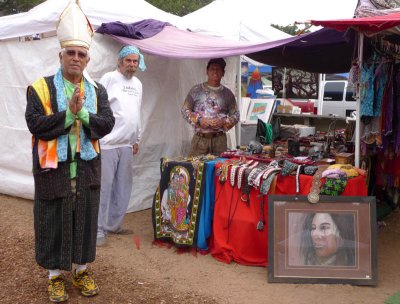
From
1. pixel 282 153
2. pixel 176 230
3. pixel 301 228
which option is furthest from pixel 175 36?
pixel 301 228

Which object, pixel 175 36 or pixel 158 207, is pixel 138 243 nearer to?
pixel 158 207

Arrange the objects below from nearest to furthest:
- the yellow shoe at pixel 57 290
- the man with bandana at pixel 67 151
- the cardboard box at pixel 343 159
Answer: the man with bandana at pixel 67 151, the yellow shoe at pixel 57 290, the cardboard box at pixel 343 159

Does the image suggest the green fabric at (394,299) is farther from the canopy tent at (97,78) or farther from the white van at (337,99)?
the white van at (337,99)

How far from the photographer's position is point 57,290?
137 inches

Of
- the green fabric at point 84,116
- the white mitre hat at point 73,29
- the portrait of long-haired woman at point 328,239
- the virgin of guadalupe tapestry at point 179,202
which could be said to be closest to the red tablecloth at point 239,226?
the virgin of guadalupe tapestry at point 179,202

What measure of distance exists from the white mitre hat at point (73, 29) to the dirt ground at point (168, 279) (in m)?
1.78

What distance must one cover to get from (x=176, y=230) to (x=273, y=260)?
1.12 metres

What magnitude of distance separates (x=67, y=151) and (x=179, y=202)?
1.64m

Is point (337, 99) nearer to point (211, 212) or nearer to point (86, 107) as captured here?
point (211, 212)

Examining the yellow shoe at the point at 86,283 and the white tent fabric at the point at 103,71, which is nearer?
the yellow shoe at the point at 86,283

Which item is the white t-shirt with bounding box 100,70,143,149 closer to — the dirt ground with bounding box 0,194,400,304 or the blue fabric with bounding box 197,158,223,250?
the blue fabric with bounding box 197,158,223,250

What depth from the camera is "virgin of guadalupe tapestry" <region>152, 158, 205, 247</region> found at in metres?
4.63

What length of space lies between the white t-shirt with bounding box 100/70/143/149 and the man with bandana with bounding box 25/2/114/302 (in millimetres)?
1252

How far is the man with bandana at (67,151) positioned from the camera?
10.6 feet
